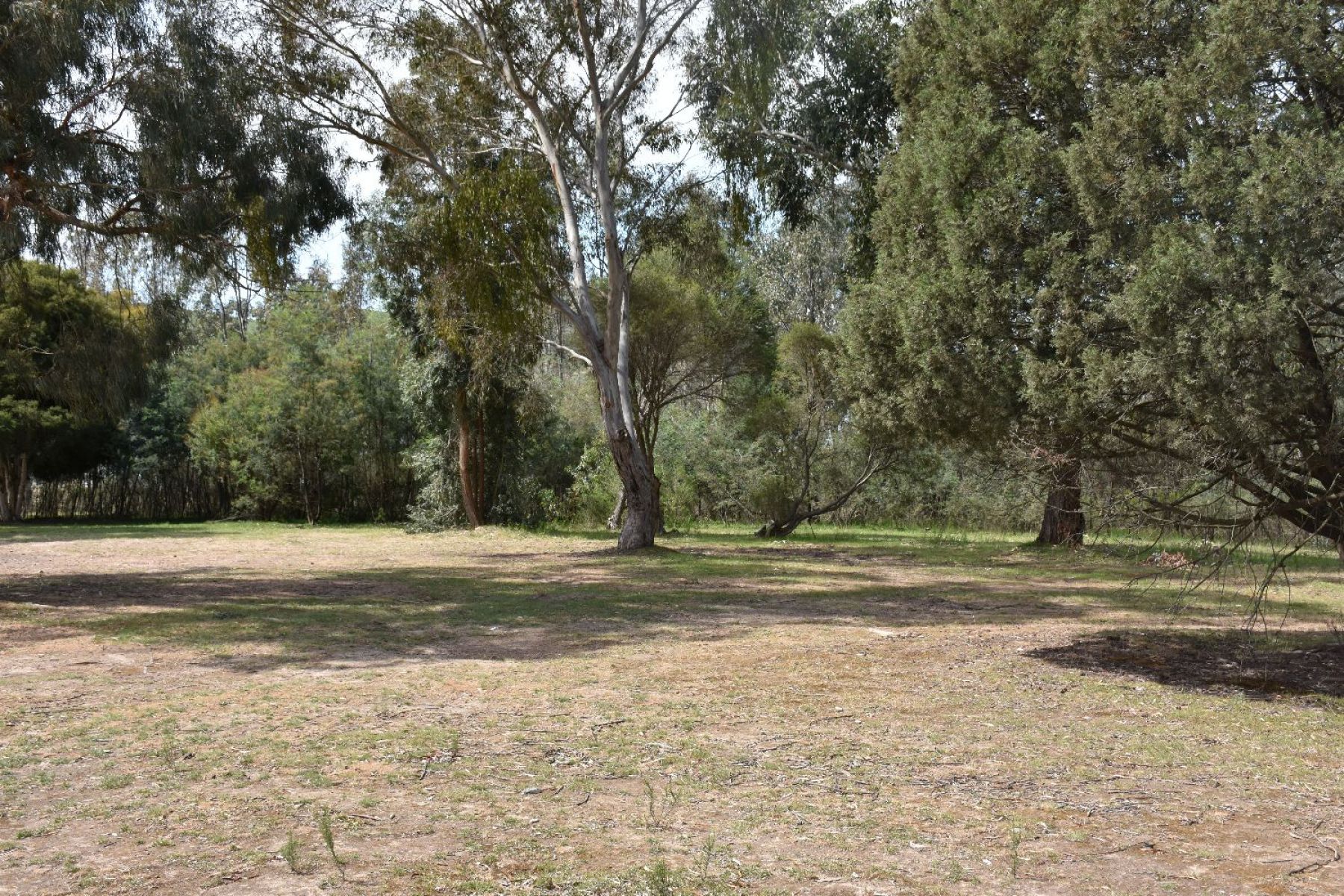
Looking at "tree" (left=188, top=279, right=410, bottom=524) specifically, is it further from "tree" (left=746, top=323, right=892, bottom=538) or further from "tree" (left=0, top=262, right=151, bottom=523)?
"tree" (left=746, top=323, right=892, bottom=538)

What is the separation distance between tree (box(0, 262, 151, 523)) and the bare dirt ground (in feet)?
14.7

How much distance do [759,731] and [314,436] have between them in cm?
2418

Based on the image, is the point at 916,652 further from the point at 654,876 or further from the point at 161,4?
the point at 161,4

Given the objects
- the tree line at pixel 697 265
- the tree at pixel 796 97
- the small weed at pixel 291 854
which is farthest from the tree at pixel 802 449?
the small weed at pixel 291 854

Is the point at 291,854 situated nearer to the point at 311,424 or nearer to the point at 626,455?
the point at 626,455

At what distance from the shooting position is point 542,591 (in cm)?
1223

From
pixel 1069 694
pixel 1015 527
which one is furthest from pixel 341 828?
pixel 1015 527

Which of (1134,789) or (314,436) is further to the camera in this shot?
(314,436)

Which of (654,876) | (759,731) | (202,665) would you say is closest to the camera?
(654,876)

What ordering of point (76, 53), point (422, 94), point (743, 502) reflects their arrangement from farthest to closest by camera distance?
1. point (743, 502)
2. point (422, 94)
3. point (76, 53)

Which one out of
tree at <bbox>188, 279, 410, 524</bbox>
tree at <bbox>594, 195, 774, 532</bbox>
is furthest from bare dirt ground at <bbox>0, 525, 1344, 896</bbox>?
tree at <bbox>188, 279, 410, 524</bbox>

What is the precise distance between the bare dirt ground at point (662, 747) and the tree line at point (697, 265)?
161cm

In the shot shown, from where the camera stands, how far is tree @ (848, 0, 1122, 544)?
727cm

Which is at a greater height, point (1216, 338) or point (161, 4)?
point (161, 4)
